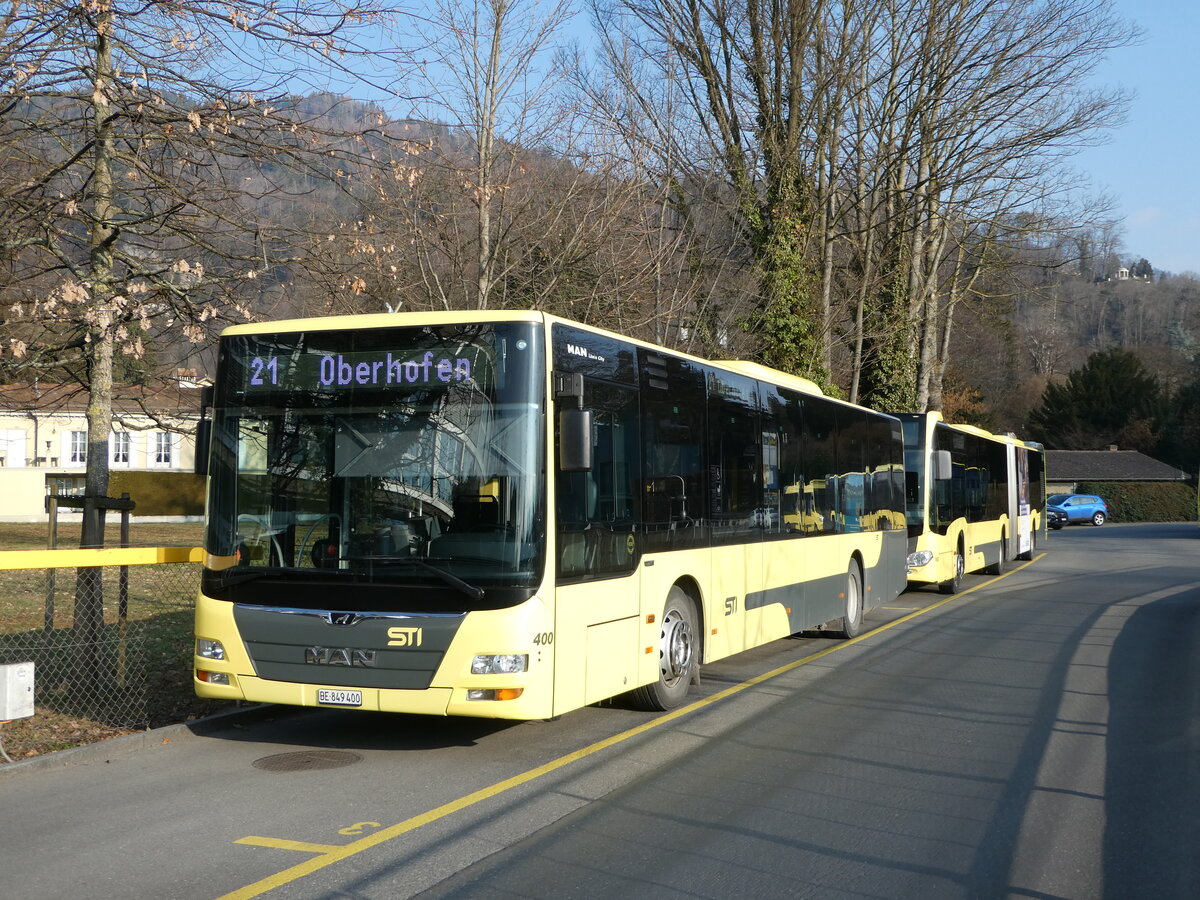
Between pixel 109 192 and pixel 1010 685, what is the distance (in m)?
9.24

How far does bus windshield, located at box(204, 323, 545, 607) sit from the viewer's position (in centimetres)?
778

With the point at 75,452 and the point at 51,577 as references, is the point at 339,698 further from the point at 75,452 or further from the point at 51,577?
the point at 75,452

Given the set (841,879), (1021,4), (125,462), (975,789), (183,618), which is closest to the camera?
(841,879)

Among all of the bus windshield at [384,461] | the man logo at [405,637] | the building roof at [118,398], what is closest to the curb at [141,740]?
the bus windshield at [384,461]

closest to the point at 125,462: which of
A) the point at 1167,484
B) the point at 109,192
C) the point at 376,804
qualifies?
the point at 109,192

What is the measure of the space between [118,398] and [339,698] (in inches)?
A: 189

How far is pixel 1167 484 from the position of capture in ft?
248

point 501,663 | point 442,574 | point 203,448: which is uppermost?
point 203,448

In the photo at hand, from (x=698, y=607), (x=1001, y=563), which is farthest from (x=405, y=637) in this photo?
(x=1001, y=563)

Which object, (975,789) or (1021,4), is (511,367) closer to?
(975,789)

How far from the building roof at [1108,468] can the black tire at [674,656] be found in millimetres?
74259

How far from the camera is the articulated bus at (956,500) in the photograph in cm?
2155

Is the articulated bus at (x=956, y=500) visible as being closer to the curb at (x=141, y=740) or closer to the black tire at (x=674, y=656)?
the black tire at (x=674, y=656)

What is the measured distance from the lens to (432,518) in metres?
7.81
